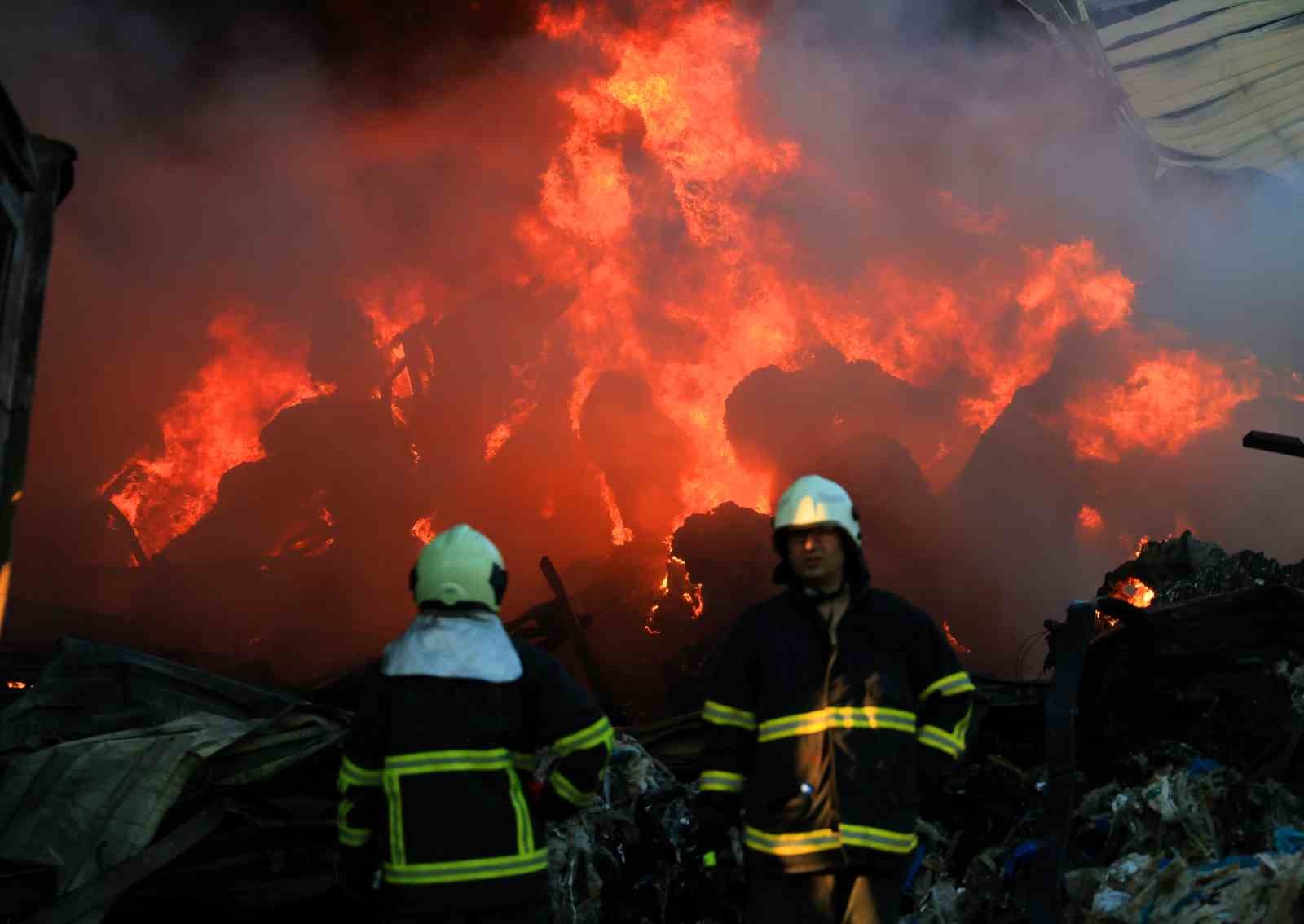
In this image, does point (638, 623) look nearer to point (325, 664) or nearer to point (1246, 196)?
point (325, 664)

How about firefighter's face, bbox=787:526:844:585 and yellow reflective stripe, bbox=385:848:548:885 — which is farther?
firefighter's face, bbox=787:526:844:585

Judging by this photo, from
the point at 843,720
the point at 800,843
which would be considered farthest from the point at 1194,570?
the point at 800,843

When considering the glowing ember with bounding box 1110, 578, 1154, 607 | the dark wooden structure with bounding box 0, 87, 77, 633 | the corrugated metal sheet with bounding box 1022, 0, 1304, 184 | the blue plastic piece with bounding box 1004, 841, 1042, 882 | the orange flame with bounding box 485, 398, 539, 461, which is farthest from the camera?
the orange flame with bounding box 485, 398, 539, 461

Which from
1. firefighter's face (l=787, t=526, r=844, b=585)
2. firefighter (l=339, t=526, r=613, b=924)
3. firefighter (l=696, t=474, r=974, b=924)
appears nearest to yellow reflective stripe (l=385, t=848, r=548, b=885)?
firefighter (l=339, t=526, r=613, b=924)

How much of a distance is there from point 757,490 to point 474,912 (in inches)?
1109

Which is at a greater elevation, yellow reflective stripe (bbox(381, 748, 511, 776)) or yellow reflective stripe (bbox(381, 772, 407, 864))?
yellow reflective stripe (bbox(381, 748, 511, 776))

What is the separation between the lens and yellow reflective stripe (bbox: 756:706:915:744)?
310cm

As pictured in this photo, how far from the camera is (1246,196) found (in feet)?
73.7

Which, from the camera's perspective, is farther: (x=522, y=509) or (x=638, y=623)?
(x=522, y=509)

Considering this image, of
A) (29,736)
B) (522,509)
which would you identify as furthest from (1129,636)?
(522,509)

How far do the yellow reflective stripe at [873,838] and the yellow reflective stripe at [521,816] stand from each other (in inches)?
37.8

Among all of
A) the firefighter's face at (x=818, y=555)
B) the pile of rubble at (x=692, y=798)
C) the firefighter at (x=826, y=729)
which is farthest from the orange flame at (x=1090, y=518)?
the firefighter's face at (x=818, y=555)

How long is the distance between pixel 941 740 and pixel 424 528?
29.4 metres

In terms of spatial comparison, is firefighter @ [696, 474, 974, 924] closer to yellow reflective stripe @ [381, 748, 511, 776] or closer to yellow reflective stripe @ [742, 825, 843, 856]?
yellow reflective stripe @ [742, 825, 843, 856]
